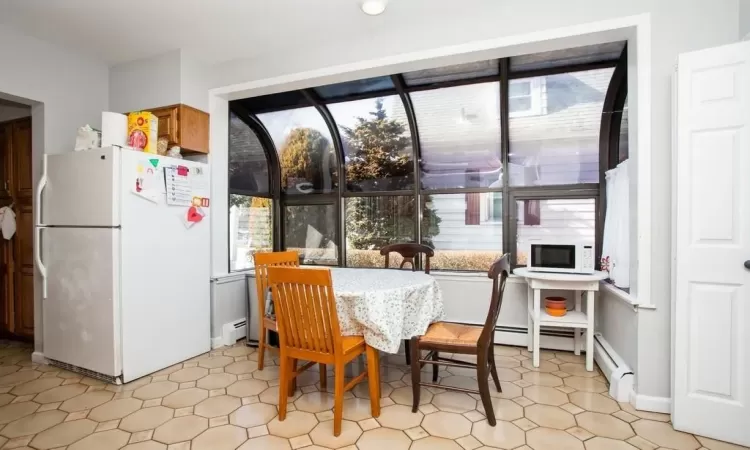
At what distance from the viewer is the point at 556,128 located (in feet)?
11.7

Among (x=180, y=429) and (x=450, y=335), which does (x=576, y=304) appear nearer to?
(x=450, y=335)

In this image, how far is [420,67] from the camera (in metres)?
2.95

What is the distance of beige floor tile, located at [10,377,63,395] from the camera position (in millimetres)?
2633

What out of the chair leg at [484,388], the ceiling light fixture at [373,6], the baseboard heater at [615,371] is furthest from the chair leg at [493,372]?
the ceiling light fixture at [373,6]

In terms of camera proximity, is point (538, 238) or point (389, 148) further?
point (389, 148)

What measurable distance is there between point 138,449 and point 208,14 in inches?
111

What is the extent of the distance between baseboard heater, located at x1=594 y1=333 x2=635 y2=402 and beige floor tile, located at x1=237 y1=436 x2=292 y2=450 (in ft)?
6.89

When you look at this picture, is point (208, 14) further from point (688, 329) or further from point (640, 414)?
point (640, 414)

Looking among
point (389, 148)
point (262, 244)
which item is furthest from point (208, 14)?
point (262, 244)

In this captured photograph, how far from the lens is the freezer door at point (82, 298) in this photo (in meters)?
2.69

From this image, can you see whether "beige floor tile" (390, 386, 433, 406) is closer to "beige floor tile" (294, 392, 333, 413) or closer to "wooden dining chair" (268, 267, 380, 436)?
"wooden dining chair" (268, 267, 380, 436)

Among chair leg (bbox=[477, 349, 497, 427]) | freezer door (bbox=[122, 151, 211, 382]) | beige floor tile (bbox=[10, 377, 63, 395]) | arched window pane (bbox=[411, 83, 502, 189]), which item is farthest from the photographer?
arched window pane (bbox=[411, 83, 502, 189])

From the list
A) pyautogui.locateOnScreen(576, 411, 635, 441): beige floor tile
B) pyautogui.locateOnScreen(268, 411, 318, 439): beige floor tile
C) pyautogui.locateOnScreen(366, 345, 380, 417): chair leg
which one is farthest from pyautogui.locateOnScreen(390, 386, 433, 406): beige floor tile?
pyautogui.locateOnScreen(576, 411, 635, 441): beige floor tile

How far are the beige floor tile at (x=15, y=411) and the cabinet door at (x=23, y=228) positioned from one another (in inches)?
59.5
